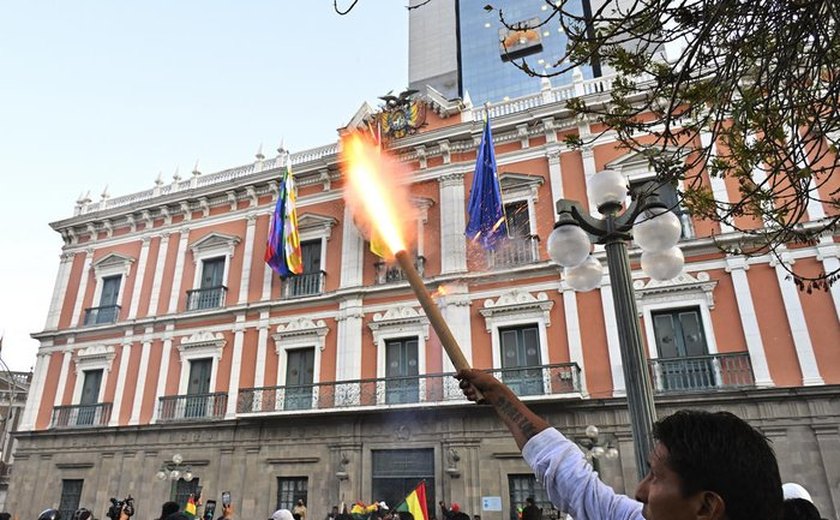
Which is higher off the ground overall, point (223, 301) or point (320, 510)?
point (223, 301)

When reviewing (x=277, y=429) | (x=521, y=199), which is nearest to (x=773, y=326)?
(x=521, y=199)

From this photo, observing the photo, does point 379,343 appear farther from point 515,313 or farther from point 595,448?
point 595,448

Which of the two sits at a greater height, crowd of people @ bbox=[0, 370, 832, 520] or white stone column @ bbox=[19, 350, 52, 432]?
Answer: white stone column @ bbox=[19, 350, 52, 432]

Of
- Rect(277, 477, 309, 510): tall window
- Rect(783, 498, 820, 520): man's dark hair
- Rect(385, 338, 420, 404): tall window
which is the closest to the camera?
Rect(783, 498, 820, 520): man's dark hair

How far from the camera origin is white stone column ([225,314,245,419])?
17062mm

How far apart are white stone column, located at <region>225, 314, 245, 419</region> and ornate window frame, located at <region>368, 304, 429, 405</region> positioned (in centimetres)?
459

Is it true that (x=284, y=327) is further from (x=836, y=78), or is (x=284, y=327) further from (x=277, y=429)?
(x=836, y=78)

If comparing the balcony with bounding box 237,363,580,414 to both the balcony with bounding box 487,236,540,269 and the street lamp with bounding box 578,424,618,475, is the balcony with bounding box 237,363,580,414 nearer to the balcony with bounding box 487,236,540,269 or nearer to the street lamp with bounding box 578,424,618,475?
the street lamp with bounding box 578,424,618,475

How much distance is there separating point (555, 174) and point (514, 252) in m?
2.60

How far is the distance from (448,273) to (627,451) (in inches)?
254

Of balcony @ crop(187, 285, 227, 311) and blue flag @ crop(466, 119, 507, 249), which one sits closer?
blue flag @ crop(466, 119, 507, 249)

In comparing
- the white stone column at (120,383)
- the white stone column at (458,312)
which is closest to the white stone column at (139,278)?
the white stone column at (120,383)

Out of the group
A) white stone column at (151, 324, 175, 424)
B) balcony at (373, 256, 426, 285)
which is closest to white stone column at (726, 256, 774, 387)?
balcony at (373, 256, 426, 285)

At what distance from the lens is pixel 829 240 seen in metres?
13.0
